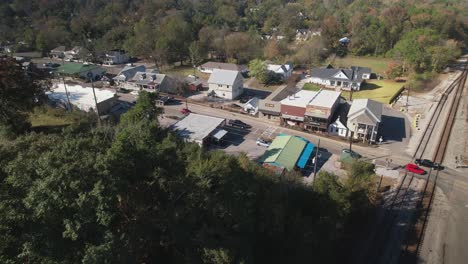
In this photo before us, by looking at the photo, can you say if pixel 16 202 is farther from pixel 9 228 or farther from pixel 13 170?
pixel 13 170

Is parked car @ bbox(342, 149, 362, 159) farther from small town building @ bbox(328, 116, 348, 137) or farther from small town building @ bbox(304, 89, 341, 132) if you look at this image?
small town building @ bbox(304, 89, 341, 132)

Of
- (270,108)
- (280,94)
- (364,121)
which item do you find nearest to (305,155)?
(364,121)

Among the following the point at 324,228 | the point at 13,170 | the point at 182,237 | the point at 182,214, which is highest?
the point at 13,170

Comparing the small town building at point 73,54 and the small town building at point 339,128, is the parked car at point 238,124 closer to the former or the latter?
the small town building at point 339,128

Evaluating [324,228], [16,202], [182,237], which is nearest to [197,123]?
[324,228]

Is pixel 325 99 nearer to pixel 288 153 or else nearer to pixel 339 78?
pixel 288 153

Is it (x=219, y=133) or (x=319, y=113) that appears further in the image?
(x=319, y=113)
